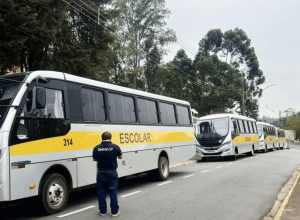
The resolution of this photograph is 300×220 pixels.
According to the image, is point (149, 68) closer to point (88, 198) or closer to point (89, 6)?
point (89, 6)

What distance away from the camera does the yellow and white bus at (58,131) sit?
A: 6348 mm

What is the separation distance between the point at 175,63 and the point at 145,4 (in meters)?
12.4

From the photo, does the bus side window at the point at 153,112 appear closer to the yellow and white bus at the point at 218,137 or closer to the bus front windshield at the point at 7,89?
the bus front windshield at the point at 7,89

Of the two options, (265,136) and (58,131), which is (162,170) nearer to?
(58,131)

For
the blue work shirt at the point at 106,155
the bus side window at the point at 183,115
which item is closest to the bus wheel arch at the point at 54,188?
the blue work shirt at the point at 106,155

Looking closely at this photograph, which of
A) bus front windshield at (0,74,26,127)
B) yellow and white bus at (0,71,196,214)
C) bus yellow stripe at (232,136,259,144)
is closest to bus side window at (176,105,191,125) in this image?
yellow and white bus at (0,71,196,214)

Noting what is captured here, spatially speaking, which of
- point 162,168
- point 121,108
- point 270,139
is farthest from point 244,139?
point 121,108

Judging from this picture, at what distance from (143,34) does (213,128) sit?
21.0 metres

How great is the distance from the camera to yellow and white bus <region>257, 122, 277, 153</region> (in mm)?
33438

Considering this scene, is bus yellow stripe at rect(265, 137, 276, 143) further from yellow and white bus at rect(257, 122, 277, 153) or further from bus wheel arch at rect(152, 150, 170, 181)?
bus wheel arch at rect(152, 150, 170, 181)

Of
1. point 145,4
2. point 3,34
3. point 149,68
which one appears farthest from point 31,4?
point 149,68

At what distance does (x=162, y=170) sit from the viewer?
12.4 metres

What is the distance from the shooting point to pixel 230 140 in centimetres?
2105

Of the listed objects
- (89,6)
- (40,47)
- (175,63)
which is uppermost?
(175,63)
